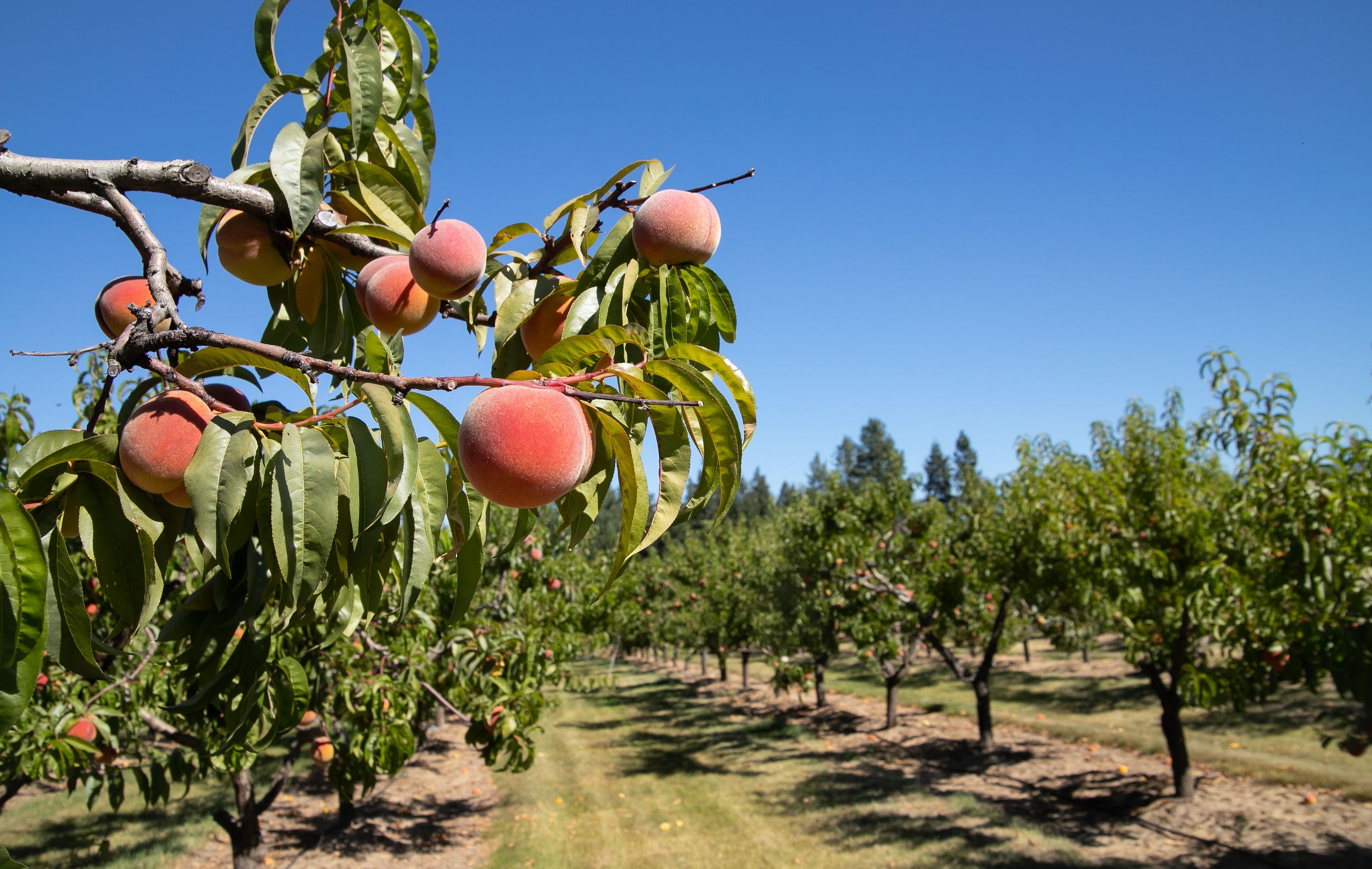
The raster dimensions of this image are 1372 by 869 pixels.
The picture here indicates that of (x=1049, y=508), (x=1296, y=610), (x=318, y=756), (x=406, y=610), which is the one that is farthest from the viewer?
(x=1049, y=508)

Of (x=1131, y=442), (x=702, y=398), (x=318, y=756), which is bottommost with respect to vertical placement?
(x=318, y=756)

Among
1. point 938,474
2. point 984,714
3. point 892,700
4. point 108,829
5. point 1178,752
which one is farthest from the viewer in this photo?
point 938,474

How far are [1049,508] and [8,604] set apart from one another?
9.37 m

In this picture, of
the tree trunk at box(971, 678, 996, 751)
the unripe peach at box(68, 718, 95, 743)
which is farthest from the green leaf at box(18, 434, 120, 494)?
the tree trunk at box(971, 678, 996, 751)

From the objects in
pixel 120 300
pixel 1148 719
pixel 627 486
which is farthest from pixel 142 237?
pixel 1148 719

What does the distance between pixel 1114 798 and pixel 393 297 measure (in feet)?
32.6

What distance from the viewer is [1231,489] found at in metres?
6.45

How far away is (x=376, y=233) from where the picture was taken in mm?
1254

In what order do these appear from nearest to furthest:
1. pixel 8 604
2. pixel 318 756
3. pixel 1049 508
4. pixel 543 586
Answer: pixel 8 604
pixel 318 756
pixel 1049 508
pixel 543 586

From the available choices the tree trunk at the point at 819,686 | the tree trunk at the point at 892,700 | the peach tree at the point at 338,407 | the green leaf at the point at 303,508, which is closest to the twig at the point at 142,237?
the peach tree at the point at 338,407

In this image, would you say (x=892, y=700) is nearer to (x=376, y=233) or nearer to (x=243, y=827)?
(x=243, y=827)

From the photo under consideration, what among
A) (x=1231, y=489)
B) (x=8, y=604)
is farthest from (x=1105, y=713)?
(x=8, y=604)

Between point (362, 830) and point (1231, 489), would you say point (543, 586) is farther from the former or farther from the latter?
point (1231, 489)

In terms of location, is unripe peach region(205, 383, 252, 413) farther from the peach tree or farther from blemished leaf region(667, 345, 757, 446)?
blemished leaf region(667, 345, 757, 446)
